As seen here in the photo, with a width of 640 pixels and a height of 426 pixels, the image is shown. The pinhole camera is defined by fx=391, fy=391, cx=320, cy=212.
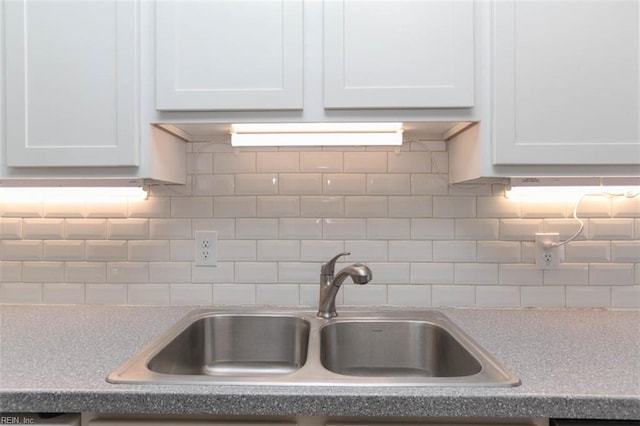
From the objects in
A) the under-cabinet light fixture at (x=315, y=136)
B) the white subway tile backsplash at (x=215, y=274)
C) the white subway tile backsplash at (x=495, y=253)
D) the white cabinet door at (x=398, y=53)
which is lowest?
the white subway tile backsplash at (x=215, y=274)

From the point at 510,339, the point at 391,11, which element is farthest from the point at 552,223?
the point at 391,11

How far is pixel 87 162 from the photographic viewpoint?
1.05 metres

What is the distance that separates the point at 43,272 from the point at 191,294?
53cm

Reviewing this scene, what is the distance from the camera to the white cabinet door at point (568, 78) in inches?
39.4

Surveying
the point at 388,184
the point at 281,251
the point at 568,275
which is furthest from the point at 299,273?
the point at 568,275

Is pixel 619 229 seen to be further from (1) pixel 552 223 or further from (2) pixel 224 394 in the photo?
(2) pixel 224 394

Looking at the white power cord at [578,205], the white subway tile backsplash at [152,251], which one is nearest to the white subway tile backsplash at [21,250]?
the white subway tile backsplash at [152,251]

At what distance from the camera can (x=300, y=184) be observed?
4.42 feet

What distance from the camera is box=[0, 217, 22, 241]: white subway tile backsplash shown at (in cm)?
138

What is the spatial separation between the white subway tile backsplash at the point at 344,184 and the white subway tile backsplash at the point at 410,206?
0.37ft

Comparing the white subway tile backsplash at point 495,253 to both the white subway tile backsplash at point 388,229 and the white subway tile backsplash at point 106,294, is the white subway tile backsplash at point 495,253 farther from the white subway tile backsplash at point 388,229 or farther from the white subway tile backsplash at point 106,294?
the white subway tile backsplash at point 106,294

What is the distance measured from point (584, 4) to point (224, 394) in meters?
1.25

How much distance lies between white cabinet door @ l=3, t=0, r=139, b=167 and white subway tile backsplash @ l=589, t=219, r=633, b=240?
4.77ft

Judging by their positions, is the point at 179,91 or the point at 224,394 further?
the point at 179,91
